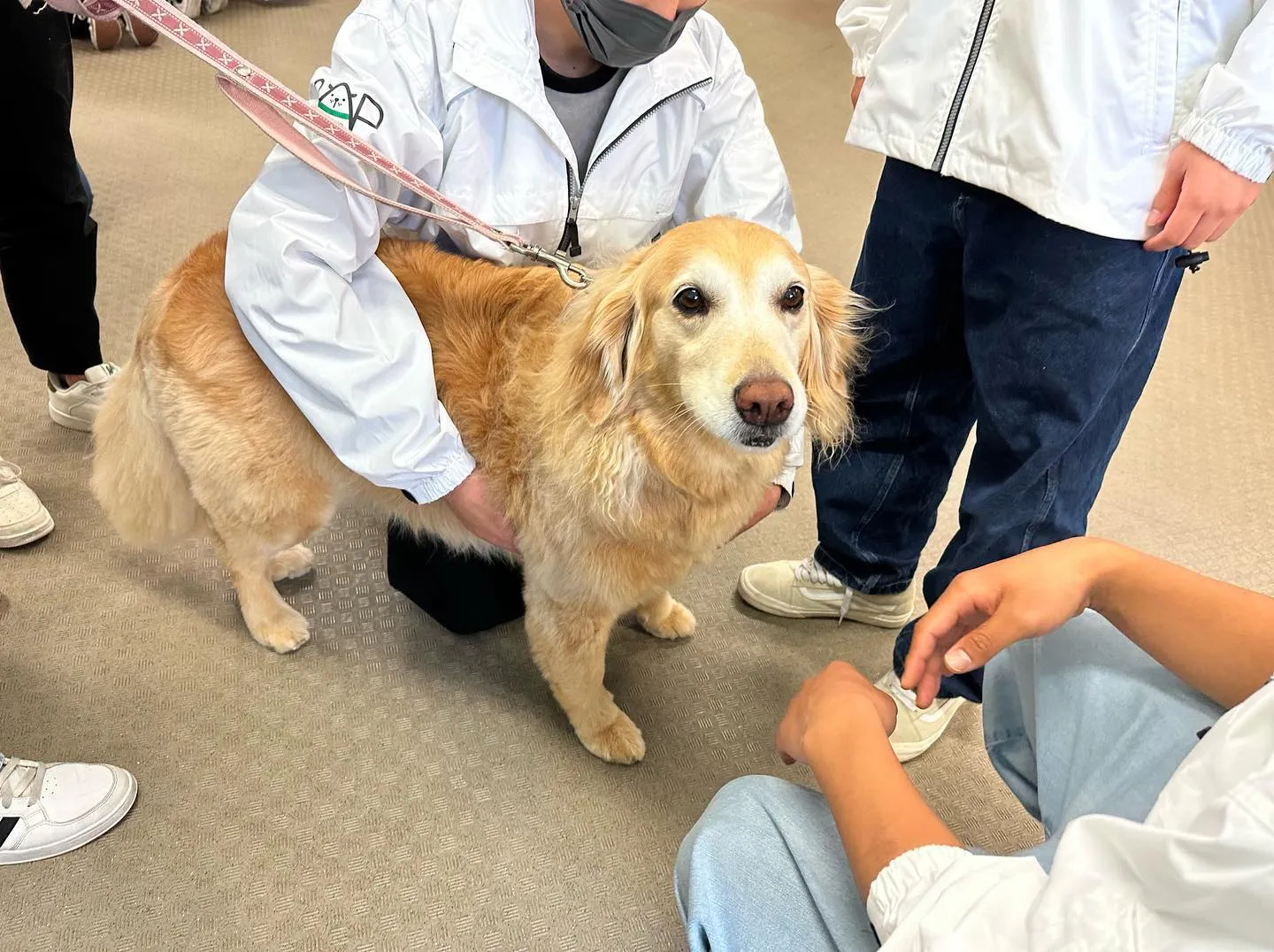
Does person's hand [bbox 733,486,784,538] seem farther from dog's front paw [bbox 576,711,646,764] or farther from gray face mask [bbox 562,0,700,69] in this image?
gray face mask [bbox 562,0,700,69]

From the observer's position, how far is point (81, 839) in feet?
3.99

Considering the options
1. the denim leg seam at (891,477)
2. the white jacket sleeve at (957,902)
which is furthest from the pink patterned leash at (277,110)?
the white jacket sleeve at (957,902)

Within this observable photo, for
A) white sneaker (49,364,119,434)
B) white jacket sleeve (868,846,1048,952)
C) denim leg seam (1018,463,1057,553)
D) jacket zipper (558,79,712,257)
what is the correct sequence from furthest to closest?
white sneaker (49,364,119,434), jacket zipper (558,79,712,257), denim leg seam (1018,463,1057,553), white jacket sleeve (868,846,1048,952)

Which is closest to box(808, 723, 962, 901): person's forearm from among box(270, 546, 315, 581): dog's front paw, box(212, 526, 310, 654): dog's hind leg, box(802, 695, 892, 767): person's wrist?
box(802, 695, 892, 767): person's wrist

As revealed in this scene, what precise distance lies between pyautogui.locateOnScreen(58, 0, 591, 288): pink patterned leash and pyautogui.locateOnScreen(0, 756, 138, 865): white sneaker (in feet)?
3.09

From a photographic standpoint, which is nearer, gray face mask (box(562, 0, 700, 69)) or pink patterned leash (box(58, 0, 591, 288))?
pink patterned leash (box(58, 0, 591, 288))

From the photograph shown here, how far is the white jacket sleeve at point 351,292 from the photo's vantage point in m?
1.13

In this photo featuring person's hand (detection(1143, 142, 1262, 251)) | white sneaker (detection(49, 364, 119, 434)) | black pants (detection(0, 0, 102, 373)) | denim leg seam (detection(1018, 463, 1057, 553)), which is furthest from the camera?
white sneaker (detection(49, 364, 119, 434))

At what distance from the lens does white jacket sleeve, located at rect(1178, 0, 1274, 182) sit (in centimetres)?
87

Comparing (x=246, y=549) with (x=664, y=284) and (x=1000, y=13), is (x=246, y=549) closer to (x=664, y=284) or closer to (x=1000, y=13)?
(x=664, y=284)

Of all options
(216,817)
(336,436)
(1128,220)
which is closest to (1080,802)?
(1128,220)

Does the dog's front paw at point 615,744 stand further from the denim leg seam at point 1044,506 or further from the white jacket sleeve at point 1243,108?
the white jacket sleeve at point 1243,108

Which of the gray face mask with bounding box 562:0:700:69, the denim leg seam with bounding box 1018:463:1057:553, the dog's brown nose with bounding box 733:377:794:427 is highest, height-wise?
the gray face mask with bounding box 562:0:700:69

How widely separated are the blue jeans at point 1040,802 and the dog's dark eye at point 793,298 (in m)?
0.51
